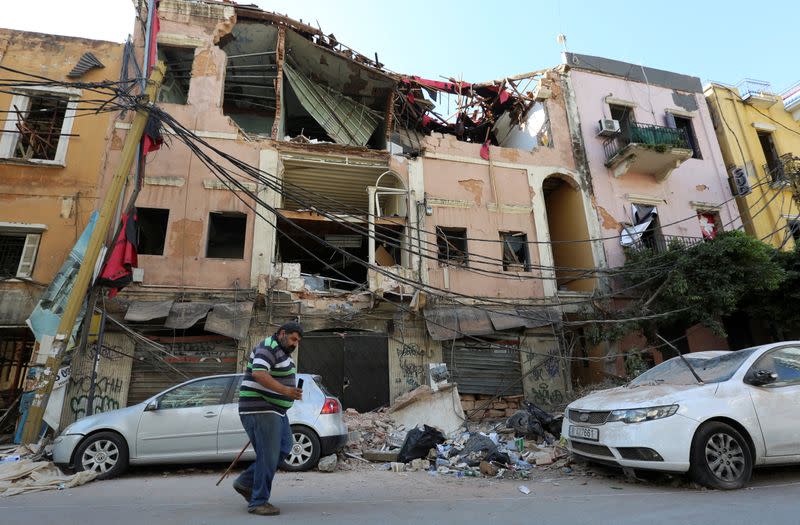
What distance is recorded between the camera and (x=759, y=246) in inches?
454

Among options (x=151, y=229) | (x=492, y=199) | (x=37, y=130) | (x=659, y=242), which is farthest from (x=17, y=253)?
(x=659, y=242)

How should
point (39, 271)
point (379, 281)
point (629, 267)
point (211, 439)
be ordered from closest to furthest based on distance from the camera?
point (211, 439), point (39, 271), point (379, 281), point (629, 267)

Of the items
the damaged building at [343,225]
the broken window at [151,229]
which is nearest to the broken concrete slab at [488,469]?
the damaged building at [343,225]

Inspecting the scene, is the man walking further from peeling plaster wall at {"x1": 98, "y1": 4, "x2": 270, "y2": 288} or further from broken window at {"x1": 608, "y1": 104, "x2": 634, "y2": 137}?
broken window at {"x1": 608, "y1": 104, "x2": 634, "y2": 137}

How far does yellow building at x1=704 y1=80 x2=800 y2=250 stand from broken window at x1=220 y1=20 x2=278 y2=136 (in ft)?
54.9

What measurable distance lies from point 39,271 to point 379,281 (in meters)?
8.04

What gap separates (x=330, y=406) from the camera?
6.42 meters

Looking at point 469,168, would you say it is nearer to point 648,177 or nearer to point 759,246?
point 648,177

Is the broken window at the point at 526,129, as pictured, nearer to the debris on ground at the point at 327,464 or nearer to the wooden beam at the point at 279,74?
the wooden beam at the point at 279,74

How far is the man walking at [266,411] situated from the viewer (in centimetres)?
366

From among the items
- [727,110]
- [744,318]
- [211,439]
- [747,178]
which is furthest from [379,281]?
[727,110]

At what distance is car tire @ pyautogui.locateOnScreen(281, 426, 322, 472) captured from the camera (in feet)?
19.8

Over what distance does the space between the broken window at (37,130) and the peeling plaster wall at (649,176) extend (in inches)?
623

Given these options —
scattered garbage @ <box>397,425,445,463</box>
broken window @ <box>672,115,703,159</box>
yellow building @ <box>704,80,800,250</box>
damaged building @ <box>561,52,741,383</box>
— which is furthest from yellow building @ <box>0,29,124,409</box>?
yellow building @ <box>704,80,800,250</box>
